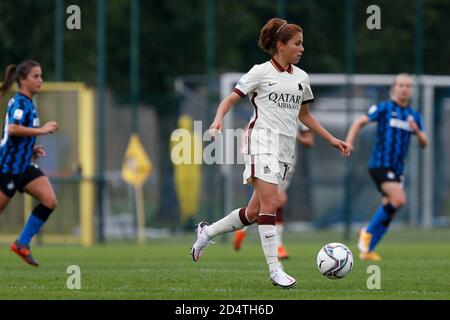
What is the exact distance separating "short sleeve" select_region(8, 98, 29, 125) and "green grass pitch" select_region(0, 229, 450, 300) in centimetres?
148

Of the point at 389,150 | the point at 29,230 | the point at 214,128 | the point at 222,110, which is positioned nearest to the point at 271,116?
the point at 222,110

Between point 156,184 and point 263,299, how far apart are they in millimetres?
14827

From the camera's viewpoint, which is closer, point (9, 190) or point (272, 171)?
point (272, 171)

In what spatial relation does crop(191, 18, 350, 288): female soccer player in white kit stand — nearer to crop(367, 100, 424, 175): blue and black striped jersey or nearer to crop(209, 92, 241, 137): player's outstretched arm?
crop(209, 92, 241, 137): player's outstretched arm

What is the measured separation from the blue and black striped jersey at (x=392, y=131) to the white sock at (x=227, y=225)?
4650 mm

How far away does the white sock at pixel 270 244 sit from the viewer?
861 centimetres

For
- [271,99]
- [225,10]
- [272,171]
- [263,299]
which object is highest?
[225,10]

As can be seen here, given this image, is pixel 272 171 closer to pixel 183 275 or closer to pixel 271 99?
pixel 271 99

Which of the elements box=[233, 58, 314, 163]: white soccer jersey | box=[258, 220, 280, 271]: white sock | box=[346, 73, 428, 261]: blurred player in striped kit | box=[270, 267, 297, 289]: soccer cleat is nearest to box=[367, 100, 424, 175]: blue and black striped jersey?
box=[346, 73, 428, 261]: blurred player in striped kit

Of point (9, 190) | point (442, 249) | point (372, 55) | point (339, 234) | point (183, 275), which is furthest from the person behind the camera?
point (372, 55)

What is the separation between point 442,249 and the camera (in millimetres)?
16234

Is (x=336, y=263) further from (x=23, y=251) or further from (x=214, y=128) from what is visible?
(x=23, y=251)
